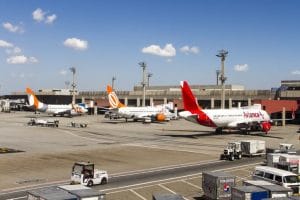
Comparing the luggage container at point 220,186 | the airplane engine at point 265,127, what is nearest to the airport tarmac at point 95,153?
the airplane engine at point 265,127

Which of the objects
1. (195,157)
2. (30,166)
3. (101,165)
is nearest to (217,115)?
(195,157)

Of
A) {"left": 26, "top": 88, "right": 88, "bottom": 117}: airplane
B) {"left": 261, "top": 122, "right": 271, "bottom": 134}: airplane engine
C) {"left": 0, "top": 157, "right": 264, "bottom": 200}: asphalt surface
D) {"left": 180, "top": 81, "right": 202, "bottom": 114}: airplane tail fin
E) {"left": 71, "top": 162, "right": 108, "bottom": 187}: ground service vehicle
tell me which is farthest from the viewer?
{"left": 26, "top": 88, "right": 88, "bottom": 117}: airplane

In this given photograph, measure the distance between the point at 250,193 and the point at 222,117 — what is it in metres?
63.2

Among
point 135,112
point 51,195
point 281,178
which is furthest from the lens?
point 135,112

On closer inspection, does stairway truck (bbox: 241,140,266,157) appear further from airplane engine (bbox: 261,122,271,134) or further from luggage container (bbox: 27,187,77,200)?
luggage container (bbox: 27,187,77,200)

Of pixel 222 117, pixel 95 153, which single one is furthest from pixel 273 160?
pixel 222 117

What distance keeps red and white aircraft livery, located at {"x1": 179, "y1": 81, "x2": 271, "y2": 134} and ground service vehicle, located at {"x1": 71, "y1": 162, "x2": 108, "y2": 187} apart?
1739 inches

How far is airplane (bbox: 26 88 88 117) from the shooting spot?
512ft

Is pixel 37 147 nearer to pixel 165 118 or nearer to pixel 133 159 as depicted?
pixel 133 159

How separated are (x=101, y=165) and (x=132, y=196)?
16863 mm

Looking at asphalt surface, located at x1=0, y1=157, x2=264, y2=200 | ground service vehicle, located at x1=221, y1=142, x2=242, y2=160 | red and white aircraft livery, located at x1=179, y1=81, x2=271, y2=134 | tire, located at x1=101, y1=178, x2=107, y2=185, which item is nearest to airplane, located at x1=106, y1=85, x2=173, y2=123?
red and white aircraft livery, located at x1=179, y1=81, x2=271, y2=134

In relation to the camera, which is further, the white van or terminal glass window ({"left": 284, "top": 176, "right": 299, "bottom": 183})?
terminal glass window ({"left": 284, "top": 176, "right": 299, "bottom": 183})

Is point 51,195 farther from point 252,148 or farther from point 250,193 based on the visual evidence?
point 252,148

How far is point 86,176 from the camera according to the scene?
1528 inches
